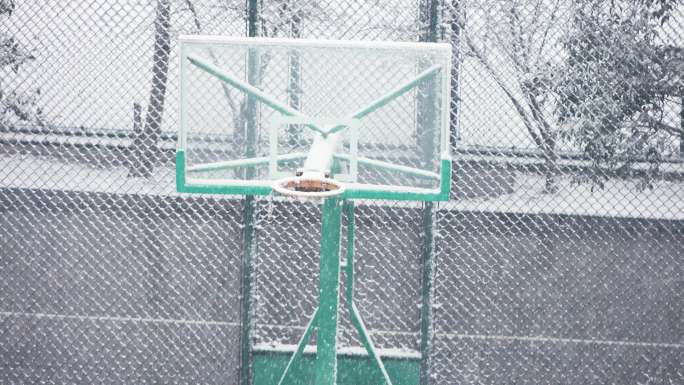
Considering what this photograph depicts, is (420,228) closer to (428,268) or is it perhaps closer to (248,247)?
(428,268)

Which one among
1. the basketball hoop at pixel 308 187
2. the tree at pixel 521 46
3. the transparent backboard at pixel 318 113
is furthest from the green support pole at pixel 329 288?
the tree at pixel 521 46

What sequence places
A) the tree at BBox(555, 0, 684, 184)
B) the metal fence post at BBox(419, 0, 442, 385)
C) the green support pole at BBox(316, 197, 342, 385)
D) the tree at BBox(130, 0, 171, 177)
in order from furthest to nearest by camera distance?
the tree at BBox(130, 0, 171, 177) < the tree at BBox(555, 0, 684, 184) < the metal fence post at BBox(419, 0, 442, 385) < the green support pole at BBox(316, 197, 342, 385)

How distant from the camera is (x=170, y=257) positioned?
4.00 metres

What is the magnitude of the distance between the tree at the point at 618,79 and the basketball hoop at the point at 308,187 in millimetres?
2197

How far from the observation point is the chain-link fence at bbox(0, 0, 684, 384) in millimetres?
3584

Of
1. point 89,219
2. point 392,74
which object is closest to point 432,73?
point 392,74

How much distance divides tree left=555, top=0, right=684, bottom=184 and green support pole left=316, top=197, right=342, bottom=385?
6.64ft

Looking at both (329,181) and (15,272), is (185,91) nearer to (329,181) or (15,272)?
(329,181)

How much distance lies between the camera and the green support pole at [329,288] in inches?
90.6

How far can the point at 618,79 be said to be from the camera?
3.59 m

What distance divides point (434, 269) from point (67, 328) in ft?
8.21

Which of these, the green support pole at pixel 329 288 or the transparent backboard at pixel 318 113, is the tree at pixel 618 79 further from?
the green support pole at pixel 329 288

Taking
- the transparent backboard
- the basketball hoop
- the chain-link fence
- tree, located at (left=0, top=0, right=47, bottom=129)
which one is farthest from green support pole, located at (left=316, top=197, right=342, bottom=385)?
tree, located at (left=0, top=0, right=47, bottom=129)

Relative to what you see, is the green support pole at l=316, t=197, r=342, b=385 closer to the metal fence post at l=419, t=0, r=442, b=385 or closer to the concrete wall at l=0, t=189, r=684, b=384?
the metal fence post at l=419, t=0, r=442, b=385
